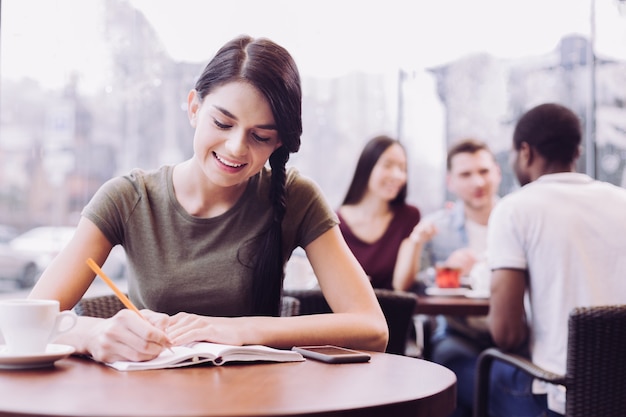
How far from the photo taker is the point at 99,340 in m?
1.24

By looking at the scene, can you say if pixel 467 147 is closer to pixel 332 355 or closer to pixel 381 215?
pixel 381 215

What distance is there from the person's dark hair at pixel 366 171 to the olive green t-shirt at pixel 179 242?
205 centimetres

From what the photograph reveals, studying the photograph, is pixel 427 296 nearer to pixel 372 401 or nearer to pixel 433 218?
pixel 433 218

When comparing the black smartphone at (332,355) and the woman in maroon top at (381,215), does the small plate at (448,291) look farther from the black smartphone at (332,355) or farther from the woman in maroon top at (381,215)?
the black smartphone at (332,355)

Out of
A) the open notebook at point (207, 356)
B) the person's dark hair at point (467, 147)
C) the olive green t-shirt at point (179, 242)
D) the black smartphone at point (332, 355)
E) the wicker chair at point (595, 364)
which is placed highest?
the person's dark hair at point (467, 147)

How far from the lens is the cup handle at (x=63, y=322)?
1.24 metres

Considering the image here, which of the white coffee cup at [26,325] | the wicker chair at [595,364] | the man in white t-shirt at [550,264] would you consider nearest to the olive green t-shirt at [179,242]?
the white coffee cup at [26,325]

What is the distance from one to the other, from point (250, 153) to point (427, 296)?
172 centimetres

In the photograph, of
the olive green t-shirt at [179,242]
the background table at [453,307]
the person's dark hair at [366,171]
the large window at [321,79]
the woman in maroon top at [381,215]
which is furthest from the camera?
the person's dark hair at [366,171]

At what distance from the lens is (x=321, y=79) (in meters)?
4.79

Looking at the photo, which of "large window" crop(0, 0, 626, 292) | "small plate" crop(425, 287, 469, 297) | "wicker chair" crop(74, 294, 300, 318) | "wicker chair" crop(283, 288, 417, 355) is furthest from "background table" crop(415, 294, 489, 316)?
"large window" crop(0, 0, 626, 292)

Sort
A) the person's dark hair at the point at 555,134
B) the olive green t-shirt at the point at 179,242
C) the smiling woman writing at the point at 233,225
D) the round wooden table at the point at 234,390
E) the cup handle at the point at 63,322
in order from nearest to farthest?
the round wooden table at the point at 234,390, the cup handle at the point at 63,322, the smiling woman writing at the point at 233,225, the olive green t-shirt at the point at 179,242, the person's dark hair at the point at 555,134

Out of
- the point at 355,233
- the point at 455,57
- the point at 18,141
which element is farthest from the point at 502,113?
the point at 18,141

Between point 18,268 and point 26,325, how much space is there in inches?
93.5
